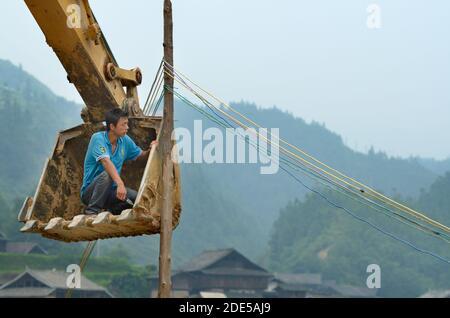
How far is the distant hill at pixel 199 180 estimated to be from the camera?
384ft

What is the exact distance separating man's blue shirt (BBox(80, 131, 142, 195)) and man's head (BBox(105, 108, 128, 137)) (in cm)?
7

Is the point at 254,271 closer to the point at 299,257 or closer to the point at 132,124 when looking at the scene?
the point at 299,257

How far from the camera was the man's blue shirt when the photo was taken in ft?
28.5

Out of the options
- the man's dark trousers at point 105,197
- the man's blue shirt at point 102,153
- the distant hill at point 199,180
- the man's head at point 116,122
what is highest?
the distant hill at point 199,180

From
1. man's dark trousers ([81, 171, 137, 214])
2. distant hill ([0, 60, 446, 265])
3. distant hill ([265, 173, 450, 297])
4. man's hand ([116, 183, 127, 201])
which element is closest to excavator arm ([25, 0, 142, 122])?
man's dark trousers ([81, 171, 137, 214])

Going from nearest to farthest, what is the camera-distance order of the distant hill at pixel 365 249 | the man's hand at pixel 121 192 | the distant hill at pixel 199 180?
the man's hand at pixel 121 192 → the distant hill at pixel 365 249 → the distant hill at pixel 199 180

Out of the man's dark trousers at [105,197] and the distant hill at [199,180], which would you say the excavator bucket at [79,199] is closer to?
the man's dark trousers at [105,197]

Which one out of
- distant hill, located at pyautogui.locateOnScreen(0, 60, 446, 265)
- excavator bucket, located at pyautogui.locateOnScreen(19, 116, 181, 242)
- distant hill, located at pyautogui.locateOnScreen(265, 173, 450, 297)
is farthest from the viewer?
distant hill, located at pyautogui.locateOnScreen(0, 60, 446, 265)

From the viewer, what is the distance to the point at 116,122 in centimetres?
880

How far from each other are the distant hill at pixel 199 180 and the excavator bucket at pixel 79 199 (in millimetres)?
67085

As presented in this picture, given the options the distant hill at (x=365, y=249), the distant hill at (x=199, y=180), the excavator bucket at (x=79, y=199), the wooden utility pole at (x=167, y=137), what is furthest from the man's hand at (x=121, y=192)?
the distant hill at (x=365, y=249)

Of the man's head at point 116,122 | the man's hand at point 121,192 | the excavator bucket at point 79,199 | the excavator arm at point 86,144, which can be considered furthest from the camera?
the man's head at point 116,122

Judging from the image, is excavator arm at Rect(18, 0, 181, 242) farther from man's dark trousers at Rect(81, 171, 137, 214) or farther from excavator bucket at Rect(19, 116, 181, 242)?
man's dark trousers at Rect(81, 171, 137, 214)

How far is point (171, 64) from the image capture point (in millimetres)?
8508
